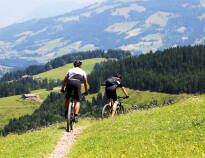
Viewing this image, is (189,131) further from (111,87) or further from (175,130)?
(111,87)

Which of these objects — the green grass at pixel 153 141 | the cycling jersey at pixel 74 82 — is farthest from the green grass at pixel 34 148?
the cycling jersey at pixel 74 82

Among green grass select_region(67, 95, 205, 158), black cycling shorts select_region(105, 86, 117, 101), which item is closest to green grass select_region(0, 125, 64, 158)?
green grass select_region(67, 95, 205, 158)

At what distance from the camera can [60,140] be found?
19125 mm

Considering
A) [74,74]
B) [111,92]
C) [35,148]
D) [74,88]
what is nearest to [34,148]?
[35,148]

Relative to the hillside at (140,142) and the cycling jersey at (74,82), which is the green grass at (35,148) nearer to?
the hillside at (140,142)

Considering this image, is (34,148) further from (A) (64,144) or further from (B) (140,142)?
(B) (140,142)

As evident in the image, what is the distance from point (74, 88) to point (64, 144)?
3584 millimetres

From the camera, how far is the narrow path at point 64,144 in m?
15.7

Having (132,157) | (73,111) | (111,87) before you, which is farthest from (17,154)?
(111,87)

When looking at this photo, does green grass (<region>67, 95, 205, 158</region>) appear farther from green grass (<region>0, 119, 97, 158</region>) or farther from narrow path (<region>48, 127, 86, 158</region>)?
green grass (<region>0, 119, 97, 158</region>)

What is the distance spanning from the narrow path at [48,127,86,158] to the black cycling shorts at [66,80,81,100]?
2.80 metres

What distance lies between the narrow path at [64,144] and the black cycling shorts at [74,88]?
2.80m

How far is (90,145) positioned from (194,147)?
6134 millimetres

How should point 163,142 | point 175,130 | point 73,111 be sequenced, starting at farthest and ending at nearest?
point 73,111
point 175,130
point 163,142
